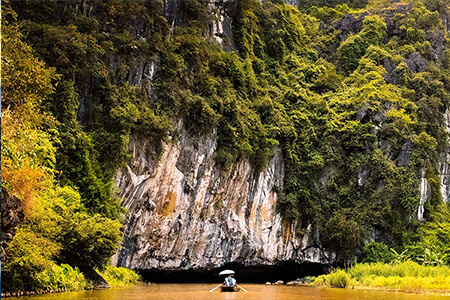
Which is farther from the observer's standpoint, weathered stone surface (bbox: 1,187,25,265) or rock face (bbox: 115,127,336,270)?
rock face (bbox: 115,127,336,270)

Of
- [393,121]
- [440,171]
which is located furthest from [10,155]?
[440,171]

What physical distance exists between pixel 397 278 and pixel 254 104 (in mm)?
14717

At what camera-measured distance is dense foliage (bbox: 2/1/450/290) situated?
17.9 metres

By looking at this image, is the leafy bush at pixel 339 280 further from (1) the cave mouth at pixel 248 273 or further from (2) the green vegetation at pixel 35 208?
(2) the green vegetation at pixel 35 208

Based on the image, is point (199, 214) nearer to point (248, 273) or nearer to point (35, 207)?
point (248, 273)

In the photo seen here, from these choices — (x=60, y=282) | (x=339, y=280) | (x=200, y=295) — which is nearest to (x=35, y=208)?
(x=60, y=282)

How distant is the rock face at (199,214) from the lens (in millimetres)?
24766

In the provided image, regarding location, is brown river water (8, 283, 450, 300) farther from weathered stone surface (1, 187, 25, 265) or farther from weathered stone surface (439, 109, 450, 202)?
weathered stone surface (439, 109, 450, 202)

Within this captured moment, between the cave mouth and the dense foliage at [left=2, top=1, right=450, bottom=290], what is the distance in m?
3.04

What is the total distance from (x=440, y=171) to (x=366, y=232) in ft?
32.7

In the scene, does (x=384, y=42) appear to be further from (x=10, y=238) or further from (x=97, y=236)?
(x=10, y=238)

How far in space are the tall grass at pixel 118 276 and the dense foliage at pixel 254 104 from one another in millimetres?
2413

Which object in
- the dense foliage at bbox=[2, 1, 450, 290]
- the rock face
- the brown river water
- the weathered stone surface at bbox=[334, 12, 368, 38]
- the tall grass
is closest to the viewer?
the brown river water

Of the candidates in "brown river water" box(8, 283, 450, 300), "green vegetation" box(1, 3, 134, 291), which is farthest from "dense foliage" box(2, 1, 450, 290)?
"brown river water" box(8, 283, 450, 300)
